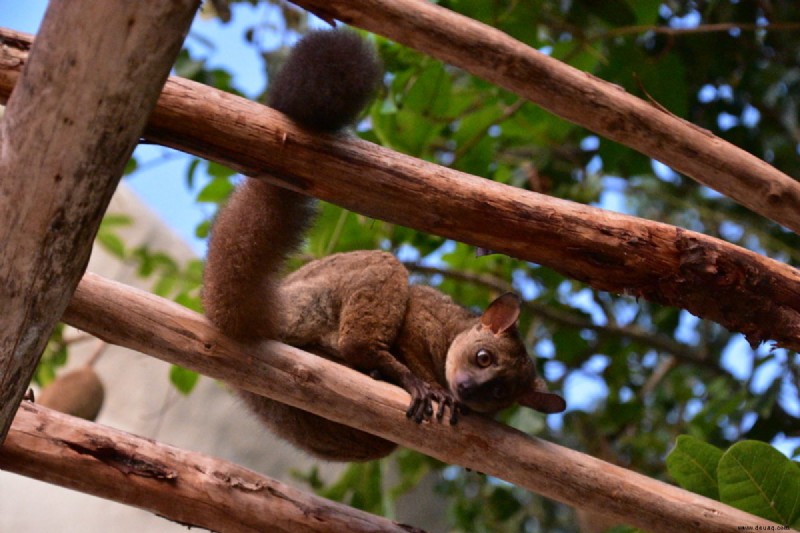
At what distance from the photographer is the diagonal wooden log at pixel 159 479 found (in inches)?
108

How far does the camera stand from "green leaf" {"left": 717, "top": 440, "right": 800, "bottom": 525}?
9.73 feet

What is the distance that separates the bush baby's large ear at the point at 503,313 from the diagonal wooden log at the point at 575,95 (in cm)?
108

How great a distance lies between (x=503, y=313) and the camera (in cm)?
367

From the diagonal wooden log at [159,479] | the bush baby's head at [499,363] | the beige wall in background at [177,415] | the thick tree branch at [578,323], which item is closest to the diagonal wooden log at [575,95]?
the bush baby's head at [499,363]

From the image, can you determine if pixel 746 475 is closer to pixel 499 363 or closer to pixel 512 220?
pixel 499 363

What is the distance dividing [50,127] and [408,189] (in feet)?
3.32

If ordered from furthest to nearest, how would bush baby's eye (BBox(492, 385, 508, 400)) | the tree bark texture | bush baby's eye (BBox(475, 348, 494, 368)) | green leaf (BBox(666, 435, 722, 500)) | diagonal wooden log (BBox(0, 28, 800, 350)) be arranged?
bush baby's eye (BBox(475, 348, 494, 368)) < bush baby's eye (BBox(492, 385, 508, 400)) < green leaf (BBox(666, 435, 722, 500)) < diagonal wooden log (BBox(0, 28, 800, 350)) < the tree bark texture

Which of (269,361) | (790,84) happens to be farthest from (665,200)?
(269,361)

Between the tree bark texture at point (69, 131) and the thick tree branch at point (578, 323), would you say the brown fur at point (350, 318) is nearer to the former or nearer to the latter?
the tree bark texture at point (69, 131)

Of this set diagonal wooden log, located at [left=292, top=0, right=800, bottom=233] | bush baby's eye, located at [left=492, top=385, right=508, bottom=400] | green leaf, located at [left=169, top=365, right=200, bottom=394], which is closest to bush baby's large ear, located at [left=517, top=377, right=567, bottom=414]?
bush baby's eye, located at [left=492, top=385, right=508, bottom=400]

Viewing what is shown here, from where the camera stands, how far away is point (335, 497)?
484 cm

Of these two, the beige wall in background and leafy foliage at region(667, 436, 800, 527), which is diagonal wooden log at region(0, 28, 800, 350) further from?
the beige wall in background

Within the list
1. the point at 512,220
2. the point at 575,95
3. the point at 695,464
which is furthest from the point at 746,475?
the point at 575,95

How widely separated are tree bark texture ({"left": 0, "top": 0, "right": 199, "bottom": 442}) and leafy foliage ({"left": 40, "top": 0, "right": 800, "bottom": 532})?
63.6 inches
